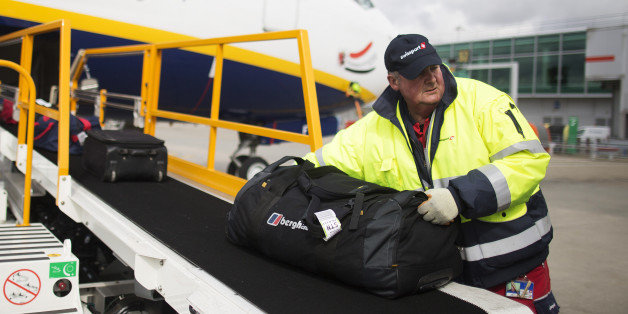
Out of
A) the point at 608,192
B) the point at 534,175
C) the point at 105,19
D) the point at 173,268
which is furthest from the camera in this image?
the point at 608,192

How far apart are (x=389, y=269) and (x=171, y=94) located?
20.2 ft

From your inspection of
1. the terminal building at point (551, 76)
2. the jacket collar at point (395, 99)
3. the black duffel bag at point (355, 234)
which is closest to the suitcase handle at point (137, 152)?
the black duffel bag at point (355, 234)

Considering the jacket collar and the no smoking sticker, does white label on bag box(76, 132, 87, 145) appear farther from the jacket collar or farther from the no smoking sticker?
the jacket collar

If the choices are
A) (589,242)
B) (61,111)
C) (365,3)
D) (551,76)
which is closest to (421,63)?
(61,111)

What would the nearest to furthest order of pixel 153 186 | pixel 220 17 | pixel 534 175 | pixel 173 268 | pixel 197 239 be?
pixel 534 175 < pixel 173 268 < pixel 197 239 < pixel 153 186 < pixel 220 17

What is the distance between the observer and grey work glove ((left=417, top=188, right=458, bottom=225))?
172cm

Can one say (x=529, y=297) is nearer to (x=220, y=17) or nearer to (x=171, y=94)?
(x=220, y=17)

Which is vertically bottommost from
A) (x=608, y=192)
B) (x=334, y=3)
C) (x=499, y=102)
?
(x=608, y=192)

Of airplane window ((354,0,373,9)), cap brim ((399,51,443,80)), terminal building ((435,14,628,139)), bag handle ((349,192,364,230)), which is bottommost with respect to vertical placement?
bag handle ((349,192,364,230))

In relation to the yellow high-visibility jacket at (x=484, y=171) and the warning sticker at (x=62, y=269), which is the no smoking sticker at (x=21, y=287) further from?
the yellow high-visibility jacket at (x=484, y=171)

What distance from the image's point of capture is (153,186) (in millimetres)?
3645

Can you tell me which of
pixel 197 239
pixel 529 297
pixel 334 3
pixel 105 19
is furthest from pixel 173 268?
pixel 334 3

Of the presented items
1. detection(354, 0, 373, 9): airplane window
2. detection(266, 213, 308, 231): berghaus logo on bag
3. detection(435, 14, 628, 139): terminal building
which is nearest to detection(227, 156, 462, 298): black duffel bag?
detection(266, 213, 308, 231): berghaus logo on bag

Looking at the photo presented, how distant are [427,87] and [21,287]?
182 cm
